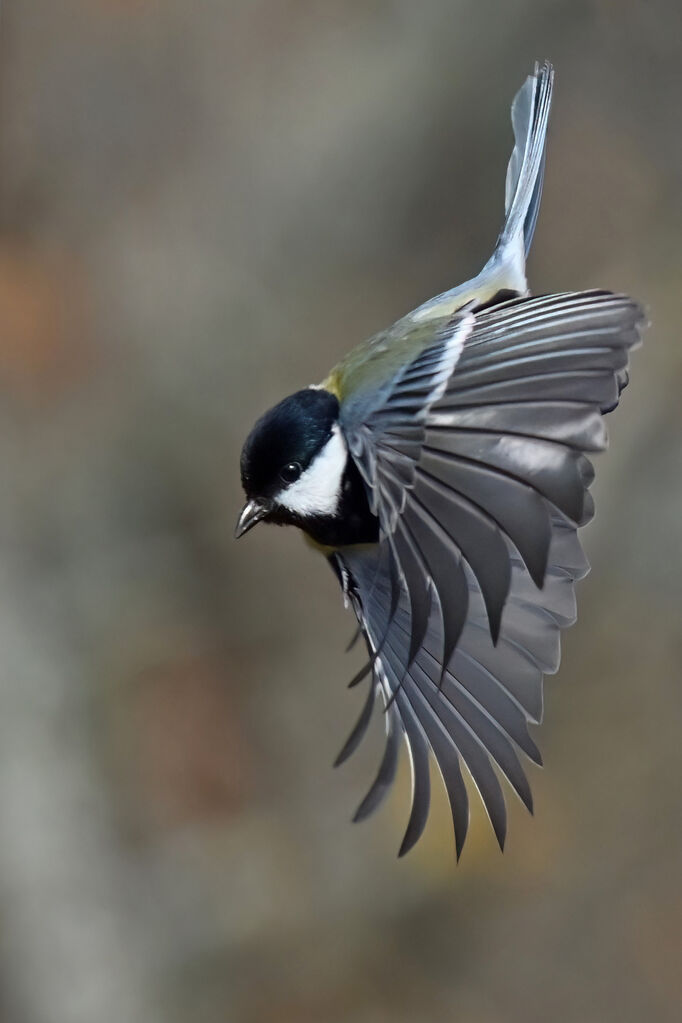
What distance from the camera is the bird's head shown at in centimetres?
60

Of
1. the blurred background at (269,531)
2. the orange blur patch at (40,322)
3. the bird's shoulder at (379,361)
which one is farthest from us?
the orange blur patch at (40,322)

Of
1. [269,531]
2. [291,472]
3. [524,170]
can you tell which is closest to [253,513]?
[291,472]

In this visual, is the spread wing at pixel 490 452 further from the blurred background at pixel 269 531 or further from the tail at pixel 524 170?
the blurred background at pixel 269 531

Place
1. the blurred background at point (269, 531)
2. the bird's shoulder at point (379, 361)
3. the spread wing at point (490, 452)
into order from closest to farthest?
the spread wing at point (490, 452) → the bird's shoulder at point (379, 361) → the blurred background at point (269, 531)

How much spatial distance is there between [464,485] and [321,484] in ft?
0.42

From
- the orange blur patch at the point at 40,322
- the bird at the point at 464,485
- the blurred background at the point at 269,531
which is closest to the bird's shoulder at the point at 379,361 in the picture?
the bird at the point at 464,485

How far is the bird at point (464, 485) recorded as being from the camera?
48 cm

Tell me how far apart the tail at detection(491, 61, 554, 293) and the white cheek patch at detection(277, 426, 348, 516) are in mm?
176

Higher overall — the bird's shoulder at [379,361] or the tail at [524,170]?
the tail at [524,170]

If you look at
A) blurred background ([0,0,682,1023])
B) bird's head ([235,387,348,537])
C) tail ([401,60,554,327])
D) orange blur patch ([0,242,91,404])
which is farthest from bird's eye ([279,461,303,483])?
orange blur patch ([0,242,91,404])

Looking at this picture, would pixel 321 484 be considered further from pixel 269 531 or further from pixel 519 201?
pixel 269 531

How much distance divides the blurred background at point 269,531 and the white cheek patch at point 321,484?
1018 millimetres

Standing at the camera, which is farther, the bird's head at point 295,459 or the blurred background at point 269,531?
the blurred background at point 269,531

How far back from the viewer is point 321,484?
24.1 inches
